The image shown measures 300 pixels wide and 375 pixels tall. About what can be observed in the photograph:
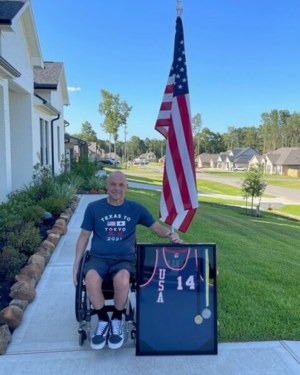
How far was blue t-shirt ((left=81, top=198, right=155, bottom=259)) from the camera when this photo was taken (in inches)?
133

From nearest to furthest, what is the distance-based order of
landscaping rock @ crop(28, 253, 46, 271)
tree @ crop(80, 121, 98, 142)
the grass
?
1. the grass
2. landscaping rock @ crop(28, 253, 46, 271)
3. tree @ crop(80, 121, 98, 142)

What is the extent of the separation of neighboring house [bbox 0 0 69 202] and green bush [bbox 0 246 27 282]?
13.4 ft

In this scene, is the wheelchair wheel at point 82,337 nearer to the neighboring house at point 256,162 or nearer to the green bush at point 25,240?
the green bush at point 25,240

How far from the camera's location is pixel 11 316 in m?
3.55

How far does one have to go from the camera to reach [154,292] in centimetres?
322


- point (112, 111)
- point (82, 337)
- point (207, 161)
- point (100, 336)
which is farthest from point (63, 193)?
point (207, 161)

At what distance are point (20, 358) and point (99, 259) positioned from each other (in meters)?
1.02

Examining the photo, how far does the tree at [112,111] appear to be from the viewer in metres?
53.5

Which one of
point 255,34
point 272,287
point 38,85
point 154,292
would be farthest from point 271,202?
point 154,292

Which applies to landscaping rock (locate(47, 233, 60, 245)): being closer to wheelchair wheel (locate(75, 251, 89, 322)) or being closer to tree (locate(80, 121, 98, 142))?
wheelchair wheel (locate(75, 251, 89, 322))

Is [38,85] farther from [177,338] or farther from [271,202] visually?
[271,202]

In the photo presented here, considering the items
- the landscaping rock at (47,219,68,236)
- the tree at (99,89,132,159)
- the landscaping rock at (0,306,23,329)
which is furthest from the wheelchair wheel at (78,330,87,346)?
the tree at (99,89,132,159)

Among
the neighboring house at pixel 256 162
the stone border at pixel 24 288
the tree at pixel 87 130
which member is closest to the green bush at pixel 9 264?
the stone border at pixel 24 288

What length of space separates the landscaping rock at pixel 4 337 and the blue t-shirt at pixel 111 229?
1.00 meters
